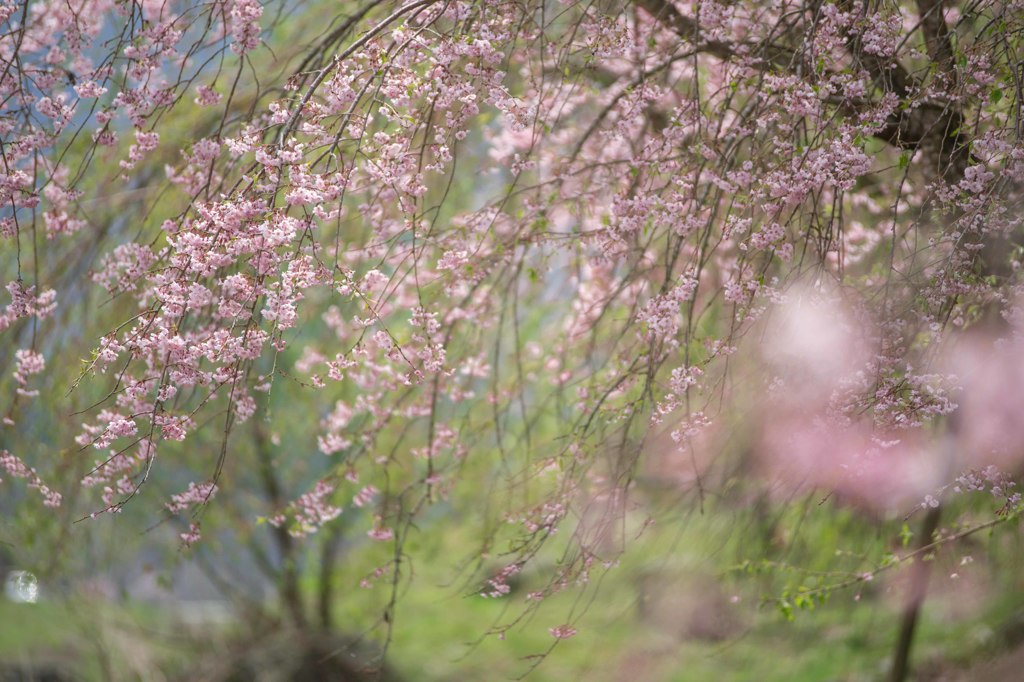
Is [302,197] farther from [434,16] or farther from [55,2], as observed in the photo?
[55,2]

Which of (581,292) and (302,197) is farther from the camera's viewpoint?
(581,292)

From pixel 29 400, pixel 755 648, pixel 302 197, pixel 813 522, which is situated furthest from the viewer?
pixel 755 648

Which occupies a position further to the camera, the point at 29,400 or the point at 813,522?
the point at 813,522

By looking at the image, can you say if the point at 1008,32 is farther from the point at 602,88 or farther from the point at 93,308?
the point at 93,308

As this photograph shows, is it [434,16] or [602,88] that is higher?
[602,88]

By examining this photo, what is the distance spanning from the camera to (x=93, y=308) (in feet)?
16.9

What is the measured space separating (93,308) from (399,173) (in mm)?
3096

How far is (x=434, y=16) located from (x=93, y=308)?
3.04 m

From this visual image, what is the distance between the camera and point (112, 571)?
689cm

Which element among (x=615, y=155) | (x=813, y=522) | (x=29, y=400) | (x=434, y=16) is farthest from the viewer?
(x=813, y=522)

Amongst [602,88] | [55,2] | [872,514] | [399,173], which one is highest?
[602,88]

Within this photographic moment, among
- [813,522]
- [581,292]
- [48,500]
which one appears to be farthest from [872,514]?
[48,500]

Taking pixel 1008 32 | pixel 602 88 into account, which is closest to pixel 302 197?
pixel 1008 32

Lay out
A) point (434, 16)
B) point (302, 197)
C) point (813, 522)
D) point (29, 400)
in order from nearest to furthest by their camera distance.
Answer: point (302, 197) < point (434, 16) < point (29, 400) < point (813, 522)
